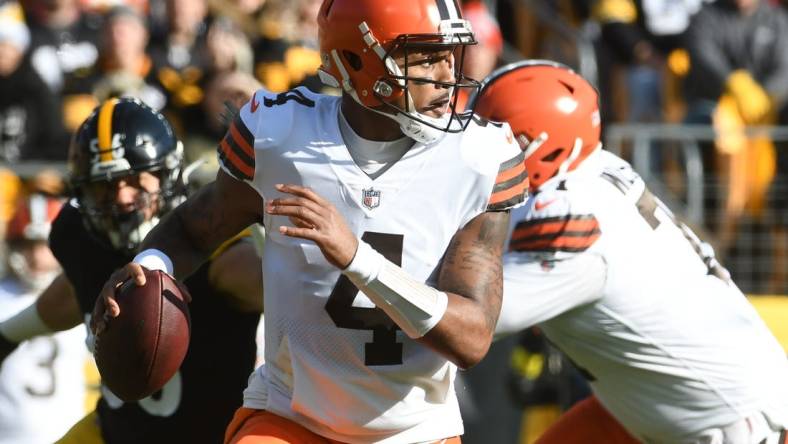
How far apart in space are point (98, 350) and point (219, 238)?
1.52ft

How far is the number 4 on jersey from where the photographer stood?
146 inches

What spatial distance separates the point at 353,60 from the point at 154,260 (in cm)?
74

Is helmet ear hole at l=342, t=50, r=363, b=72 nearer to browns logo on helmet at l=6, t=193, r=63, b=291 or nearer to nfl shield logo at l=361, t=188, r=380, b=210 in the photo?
nfl shield logo at l=361, t=188, r=380, b=210

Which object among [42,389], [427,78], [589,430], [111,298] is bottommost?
[42,389]

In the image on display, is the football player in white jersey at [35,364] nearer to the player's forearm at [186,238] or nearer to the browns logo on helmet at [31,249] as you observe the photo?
the browns logo on helmet at [31,249]

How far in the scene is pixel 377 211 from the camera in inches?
146

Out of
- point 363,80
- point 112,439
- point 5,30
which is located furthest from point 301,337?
point 5,30

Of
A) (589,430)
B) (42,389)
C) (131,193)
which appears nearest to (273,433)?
(131,193)

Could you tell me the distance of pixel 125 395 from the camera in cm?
378

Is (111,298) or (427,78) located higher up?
(427,78)

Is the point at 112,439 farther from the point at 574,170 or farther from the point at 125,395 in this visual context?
the point at 574,170

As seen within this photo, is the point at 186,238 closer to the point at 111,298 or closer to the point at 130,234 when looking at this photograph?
the point at 111,298

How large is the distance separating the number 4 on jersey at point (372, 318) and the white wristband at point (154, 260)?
45 centimetres

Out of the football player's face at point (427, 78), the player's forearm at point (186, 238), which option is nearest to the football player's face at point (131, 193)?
the player's forearm at point (186, 238)
